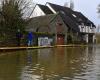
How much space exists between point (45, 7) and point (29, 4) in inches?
1024

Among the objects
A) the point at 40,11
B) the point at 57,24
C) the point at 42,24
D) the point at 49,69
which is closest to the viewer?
the point at 49,69

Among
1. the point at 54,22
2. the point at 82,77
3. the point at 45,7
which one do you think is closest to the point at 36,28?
the point at 54,22

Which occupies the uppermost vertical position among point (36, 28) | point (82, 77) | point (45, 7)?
point (45, 7)

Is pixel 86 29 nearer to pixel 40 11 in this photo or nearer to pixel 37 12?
pixel 37 12

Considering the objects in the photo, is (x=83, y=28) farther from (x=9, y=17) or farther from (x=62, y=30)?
(x=9, y=17)

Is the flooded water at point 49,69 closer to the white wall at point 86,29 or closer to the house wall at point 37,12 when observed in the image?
the house wall at point 37,12

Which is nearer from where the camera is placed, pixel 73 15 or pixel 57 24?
pixel 57 24

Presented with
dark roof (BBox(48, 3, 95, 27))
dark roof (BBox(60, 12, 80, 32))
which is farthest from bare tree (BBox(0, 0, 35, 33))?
dark roof (BBox(48, 3, 95, 27))

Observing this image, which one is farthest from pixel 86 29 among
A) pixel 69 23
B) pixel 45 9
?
pixel 45 9

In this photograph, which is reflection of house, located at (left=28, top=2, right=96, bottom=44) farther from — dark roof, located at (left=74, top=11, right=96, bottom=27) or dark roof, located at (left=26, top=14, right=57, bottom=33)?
dark roof, located at (left=74, top=11, right=96, bottom=27)

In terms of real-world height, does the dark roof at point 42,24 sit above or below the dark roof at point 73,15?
below

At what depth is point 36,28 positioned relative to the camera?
7769cm

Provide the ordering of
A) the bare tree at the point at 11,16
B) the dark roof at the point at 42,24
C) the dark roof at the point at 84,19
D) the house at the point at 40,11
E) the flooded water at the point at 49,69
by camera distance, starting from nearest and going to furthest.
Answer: the flooded water at the point at 49,69
the bare tree at the point at 11,16
the dark roof at the point at 42,24
the house at the point at 40,11
the dark roof at the point at 84,19

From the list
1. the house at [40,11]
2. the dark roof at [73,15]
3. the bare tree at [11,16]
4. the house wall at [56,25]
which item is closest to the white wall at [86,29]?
the dark roof at [73,15]
